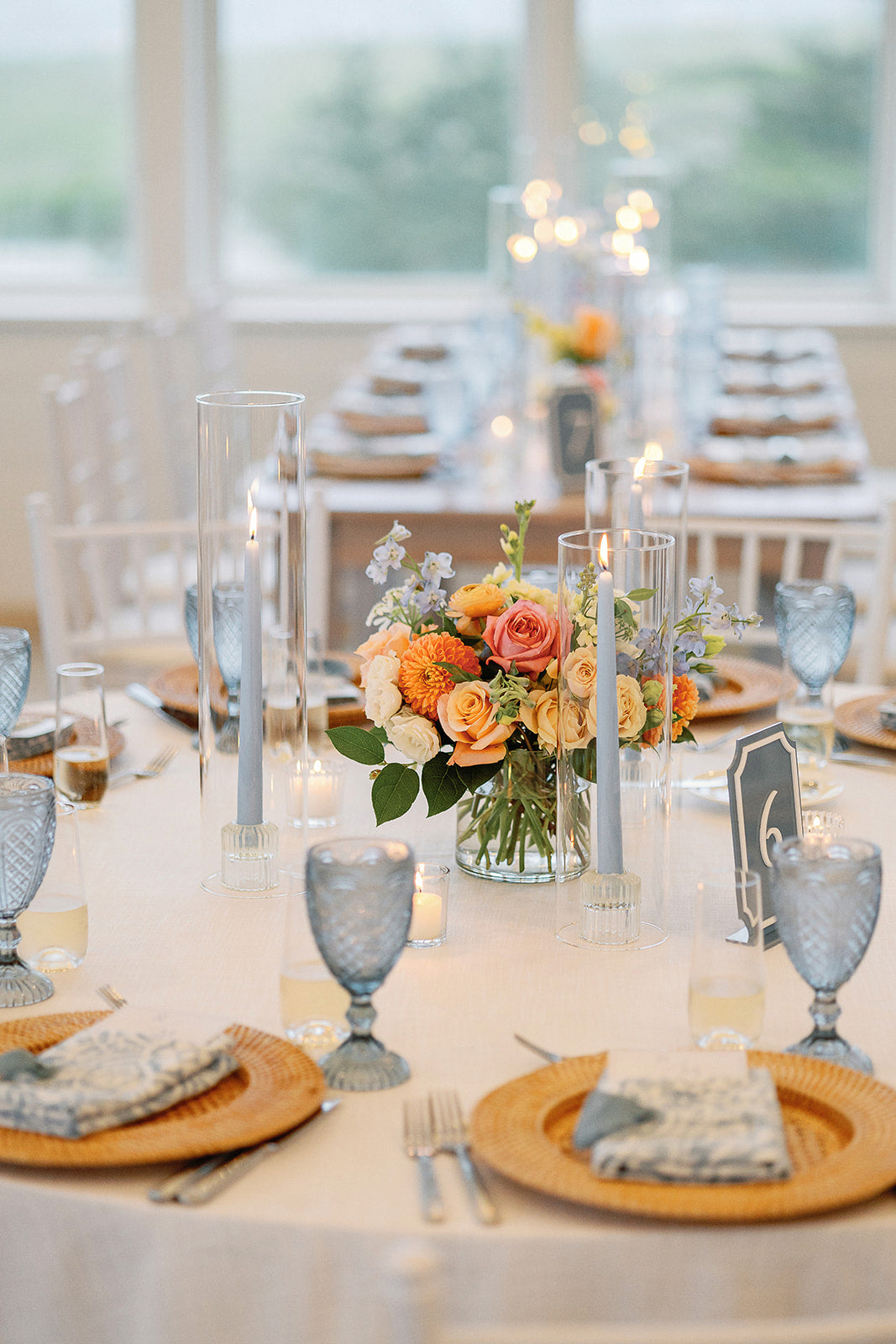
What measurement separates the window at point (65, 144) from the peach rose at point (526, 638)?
179 inches

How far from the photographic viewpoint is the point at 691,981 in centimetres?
104

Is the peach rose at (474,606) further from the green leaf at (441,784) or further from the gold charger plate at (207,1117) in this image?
the gold charger plate at (207,1117)

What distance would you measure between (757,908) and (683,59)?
5140 mm

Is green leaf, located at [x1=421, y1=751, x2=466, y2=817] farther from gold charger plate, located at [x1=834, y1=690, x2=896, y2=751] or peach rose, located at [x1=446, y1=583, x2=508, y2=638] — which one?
gold charger plate, located at [x1=834, y1=690, x2=896, y2=751]

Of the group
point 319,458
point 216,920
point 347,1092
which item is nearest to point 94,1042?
point 347,1092

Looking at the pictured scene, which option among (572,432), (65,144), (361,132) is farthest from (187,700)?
(361,132)

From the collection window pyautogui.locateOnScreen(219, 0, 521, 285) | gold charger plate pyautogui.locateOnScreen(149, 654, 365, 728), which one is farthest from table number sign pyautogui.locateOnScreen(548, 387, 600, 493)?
window pyautogui.locateOnScreen(219, 0, 521, 285)

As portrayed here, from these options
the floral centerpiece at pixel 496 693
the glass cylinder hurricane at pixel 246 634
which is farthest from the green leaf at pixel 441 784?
the glass cylinder hurricane at pixel 246 634

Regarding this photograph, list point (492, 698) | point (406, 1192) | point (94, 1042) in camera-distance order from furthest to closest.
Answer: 1. point (492, 698)
2. point (94, 1042)
3. point (406, 1192)

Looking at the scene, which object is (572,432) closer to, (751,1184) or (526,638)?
(526,638)

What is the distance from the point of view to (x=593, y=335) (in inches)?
135

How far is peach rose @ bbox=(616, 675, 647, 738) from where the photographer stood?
119 cm

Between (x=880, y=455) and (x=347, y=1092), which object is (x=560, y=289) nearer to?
(x=880, y=455)

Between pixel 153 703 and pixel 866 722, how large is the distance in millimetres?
788
